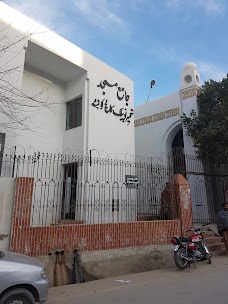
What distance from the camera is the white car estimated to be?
12.3 ft

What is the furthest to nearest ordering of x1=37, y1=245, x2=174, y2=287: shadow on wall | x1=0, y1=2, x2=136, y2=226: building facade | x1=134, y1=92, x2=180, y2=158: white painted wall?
x1=134, y1=92, x2=180, y2=158: white painted wall, x1=0, y1=2, x2=136, y2=226: building facade, x1=37, y1=245, x2=174, y2=287: shadow on wall

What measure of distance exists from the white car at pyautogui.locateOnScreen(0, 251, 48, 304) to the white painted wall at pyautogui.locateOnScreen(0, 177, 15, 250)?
6.67 feet

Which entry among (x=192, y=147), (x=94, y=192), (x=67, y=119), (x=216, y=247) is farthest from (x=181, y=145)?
(x=94, y=192)

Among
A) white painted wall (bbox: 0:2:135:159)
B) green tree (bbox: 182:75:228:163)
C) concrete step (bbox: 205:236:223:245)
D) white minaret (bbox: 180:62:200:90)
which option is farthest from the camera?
white minaret (bbox: 180:62:200:90)

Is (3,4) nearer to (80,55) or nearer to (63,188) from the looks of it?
(80,55)

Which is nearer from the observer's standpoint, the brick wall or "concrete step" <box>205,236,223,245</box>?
the brick wall

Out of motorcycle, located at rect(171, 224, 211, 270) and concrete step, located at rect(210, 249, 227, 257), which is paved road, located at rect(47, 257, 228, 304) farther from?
concrete step, located at rect(210, 249, 227, 257)

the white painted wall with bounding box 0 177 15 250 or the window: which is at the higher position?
the window

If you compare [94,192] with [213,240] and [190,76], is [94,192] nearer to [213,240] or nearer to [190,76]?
[213,240]

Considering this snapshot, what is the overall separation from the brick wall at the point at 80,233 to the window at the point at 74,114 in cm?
540

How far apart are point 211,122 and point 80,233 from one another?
28.4 feet

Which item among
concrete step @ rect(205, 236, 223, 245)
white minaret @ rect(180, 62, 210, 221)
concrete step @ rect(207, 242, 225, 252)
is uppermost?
Answer: white minaret @ rect(180, 62, 210, 221)

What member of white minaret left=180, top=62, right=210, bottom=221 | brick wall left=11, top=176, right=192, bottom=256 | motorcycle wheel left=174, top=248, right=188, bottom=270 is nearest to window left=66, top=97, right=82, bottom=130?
white minaret left=180, top=62, right=210, bottom=221

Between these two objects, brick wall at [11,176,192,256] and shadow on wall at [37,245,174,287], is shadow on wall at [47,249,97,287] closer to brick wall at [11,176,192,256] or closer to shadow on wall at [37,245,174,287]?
shadow on wall at [37,245,174,287]
